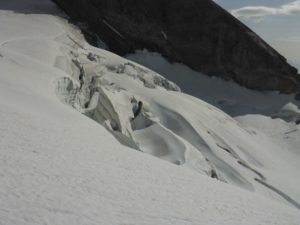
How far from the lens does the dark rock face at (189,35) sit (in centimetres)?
4103

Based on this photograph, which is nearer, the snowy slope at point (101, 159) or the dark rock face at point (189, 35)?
the snowy slope at point (101, 159)

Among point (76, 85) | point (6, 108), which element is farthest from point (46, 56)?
point (6, 108)

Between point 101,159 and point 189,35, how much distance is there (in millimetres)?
34034

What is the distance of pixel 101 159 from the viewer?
9375mm

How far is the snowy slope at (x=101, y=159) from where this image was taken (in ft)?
21.7

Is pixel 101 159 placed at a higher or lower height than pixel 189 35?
higher

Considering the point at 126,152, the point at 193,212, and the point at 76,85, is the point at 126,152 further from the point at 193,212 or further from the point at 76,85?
the point at 76,85

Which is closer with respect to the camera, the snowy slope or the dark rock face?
the snowy slope

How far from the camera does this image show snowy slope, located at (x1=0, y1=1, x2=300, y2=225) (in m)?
6.61

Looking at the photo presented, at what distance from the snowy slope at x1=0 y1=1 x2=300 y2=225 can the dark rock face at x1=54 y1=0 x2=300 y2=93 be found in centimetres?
1589

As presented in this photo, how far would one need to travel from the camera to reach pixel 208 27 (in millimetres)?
41750

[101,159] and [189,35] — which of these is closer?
[101,159]

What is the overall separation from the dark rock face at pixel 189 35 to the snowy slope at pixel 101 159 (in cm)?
1589

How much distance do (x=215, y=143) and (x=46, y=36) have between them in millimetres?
11462
